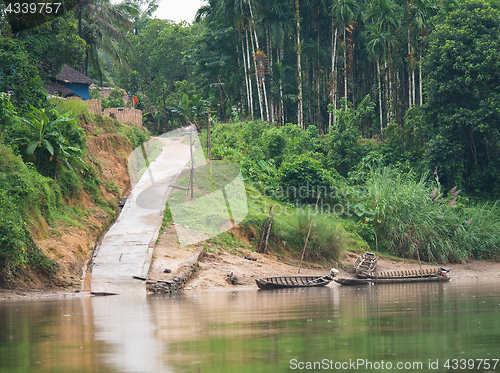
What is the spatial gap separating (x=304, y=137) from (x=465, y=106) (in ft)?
34.6

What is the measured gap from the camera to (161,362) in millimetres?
6742

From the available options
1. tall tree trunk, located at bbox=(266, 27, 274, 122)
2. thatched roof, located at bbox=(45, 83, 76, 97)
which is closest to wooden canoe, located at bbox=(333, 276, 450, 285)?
thatched roof, located at bbox=(45, 83, 76, 97)

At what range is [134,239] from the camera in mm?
19844

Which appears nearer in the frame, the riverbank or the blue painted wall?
the riverbank

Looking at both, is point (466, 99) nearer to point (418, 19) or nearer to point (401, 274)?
point (418, 19)

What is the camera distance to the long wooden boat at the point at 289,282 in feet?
60.6

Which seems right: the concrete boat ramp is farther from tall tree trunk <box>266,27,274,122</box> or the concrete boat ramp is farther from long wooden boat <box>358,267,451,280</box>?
tall tree trunk <box>266,27,274,122</box>

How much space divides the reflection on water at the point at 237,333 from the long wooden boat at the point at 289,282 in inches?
158

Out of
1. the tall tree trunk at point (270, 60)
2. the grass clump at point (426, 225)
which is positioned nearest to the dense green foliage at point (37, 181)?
the grass clump at point (426, 225)

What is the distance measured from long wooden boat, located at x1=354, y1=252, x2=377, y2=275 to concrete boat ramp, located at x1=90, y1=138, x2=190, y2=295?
8463 millimetres

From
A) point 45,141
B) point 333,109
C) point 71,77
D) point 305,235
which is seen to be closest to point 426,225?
point 305,235

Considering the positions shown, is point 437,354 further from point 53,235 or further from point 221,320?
point 53,235

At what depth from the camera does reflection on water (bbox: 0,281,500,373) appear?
22.4ft

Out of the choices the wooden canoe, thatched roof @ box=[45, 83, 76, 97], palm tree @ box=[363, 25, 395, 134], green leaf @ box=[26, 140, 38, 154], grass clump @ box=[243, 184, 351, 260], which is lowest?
the wooden canoe
